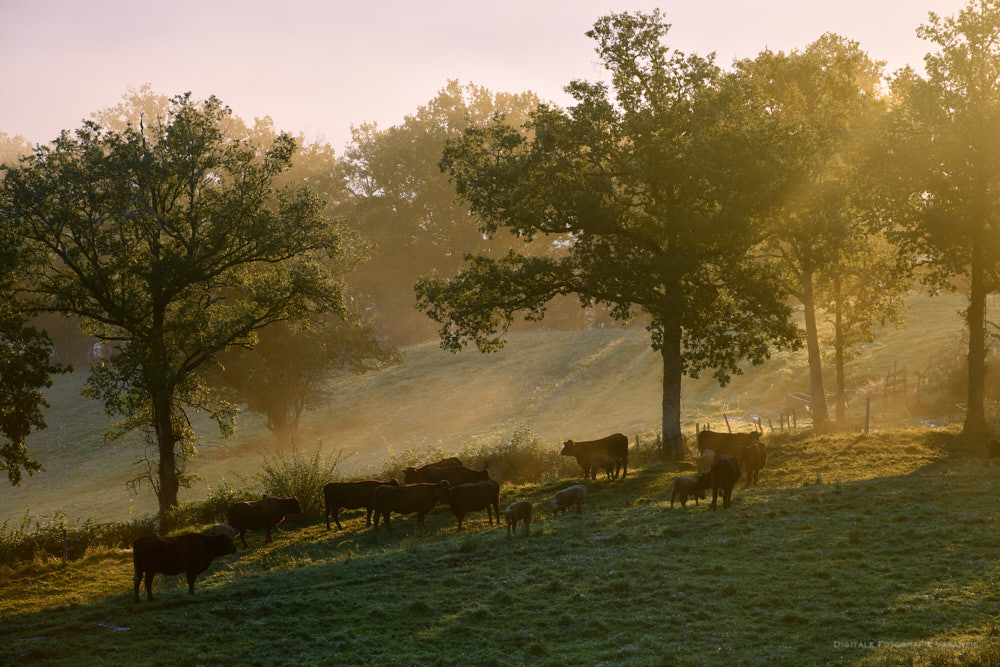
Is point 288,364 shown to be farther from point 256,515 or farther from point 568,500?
point 568,500

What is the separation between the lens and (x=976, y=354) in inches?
1248

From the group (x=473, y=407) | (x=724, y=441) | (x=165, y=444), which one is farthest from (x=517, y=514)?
(x=473, y=407)

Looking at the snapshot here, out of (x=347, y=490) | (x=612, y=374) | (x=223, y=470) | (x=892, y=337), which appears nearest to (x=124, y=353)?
(x=347, y=490)

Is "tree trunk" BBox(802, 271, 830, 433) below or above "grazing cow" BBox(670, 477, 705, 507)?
above

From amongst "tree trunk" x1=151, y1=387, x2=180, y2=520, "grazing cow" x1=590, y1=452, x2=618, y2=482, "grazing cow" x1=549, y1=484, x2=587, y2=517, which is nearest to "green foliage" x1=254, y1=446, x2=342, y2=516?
"tree trunk" x1=151, y1=387, x2=180, y2=520

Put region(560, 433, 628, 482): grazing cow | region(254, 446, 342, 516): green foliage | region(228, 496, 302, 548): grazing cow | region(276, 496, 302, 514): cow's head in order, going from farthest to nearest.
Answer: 1. region(560, 433, 628, 482): grazing cow
2. region(254, 446, 342, 516): green foliage
3. region(276, 496, 302, 514): cow's head
4. region(228, 496, 302, 548): grazing cow

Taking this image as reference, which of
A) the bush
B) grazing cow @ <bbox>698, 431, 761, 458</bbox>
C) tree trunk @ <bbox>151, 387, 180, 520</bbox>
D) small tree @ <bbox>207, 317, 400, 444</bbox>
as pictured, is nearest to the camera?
tree trunk @ <bbox>151, 387, 180, 520</bbox>

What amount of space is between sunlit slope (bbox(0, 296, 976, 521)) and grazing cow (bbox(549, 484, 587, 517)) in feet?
66.4

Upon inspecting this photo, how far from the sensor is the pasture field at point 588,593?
11.3 m

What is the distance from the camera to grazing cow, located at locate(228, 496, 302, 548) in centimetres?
2017

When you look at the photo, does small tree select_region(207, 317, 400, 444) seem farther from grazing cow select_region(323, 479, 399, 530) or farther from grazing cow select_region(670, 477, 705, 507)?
grazing cow select_region(670, 477, 705, 507)

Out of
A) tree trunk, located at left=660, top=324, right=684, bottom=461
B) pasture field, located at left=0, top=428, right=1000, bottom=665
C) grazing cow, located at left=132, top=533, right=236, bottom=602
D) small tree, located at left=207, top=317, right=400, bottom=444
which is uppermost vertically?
small tree, located at left=207, top=317, right=400, bottom=444

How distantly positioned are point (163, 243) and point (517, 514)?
51.2 ft

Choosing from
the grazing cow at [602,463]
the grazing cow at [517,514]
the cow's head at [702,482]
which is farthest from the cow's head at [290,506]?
the cow's head at [702,482]
